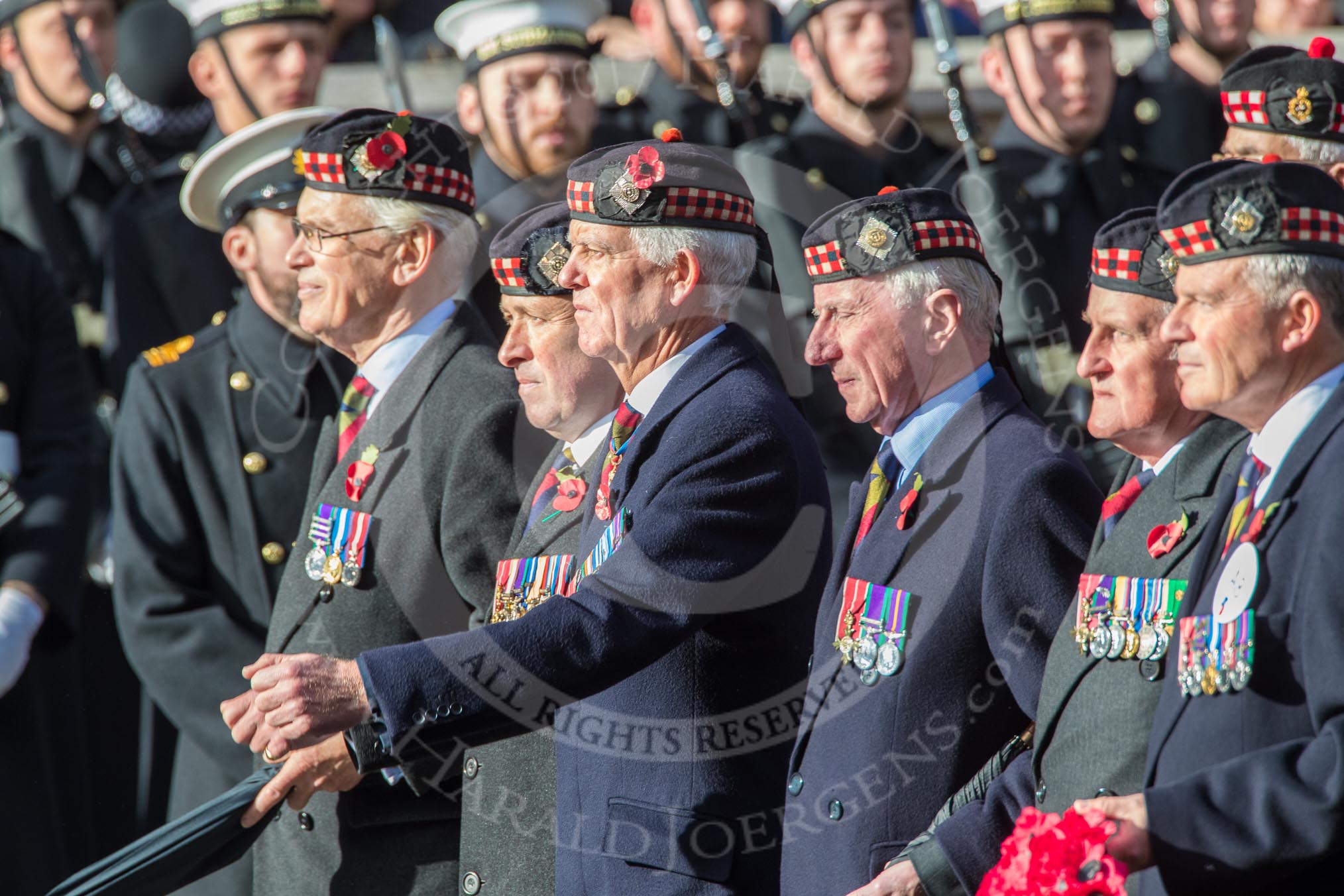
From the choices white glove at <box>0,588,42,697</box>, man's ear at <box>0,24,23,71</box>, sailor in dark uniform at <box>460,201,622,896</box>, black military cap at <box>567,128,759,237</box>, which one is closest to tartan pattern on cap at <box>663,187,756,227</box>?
black military cap at <box>567,128,759,237</box>

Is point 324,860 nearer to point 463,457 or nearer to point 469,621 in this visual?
point 469,621

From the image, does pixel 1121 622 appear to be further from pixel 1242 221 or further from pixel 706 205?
pixel 706 205

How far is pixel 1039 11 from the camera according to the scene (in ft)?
21.5

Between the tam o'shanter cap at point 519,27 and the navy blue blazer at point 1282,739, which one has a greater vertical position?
the tam o'shanter cap at point 519,27

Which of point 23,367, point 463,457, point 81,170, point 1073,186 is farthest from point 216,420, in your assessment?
point 1073,186

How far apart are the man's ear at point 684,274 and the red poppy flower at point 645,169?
5.8 inches

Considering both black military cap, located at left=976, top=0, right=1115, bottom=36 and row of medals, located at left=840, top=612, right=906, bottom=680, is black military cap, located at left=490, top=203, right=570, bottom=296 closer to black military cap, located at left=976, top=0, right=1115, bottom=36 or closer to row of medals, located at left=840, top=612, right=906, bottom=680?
row of medals, located at left=840, top=612, right=906, bottom=680

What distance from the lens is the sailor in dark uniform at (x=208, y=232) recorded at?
6.55m

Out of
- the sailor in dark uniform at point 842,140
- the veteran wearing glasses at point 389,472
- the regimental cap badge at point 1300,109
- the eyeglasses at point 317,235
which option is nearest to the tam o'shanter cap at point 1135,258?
the regimental cap badge at point 1300,109

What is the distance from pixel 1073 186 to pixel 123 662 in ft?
11.8

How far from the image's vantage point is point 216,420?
5.37 meters

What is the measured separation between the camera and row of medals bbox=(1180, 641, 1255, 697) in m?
2.79

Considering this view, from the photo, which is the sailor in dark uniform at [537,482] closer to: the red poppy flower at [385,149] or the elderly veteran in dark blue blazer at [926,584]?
the red poppy flower at [385,149]

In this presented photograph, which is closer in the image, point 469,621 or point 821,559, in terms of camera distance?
point 821,559
